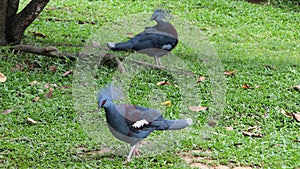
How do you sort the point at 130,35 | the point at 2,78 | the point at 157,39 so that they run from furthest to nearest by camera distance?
the point at 130,35, the point at 157,39, the point at 2,78

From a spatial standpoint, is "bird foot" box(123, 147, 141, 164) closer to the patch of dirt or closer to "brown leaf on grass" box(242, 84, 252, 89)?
the patch of dirt

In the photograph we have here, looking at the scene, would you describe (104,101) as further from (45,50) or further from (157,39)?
(45,50)

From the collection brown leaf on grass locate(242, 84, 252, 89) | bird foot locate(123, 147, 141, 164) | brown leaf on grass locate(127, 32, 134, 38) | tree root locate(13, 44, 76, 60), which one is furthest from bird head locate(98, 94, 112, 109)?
brown leaf on grass locate(127, 32, 134, 38)

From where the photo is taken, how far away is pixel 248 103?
20.4 feet

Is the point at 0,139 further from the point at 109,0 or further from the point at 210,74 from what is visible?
the point at 109,0

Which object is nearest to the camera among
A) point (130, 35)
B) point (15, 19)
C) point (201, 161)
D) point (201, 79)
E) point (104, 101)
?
point (104, 101)

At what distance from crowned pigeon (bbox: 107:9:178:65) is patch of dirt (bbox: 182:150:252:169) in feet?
6.93

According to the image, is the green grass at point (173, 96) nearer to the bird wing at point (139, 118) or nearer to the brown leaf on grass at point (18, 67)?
the brown leaf on grass at point (18, 67)

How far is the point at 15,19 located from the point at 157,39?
76.3 inches

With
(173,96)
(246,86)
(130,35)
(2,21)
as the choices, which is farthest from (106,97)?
(130,35)

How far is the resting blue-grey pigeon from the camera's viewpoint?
14.7 feet

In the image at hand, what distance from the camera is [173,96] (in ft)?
20.9

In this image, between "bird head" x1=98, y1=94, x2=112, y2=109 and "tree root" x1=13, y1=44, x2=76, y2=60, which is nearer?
"bird head" x1=98, y1=94, x2=112, y2=109

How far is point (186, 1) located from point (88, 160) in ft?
22.3
